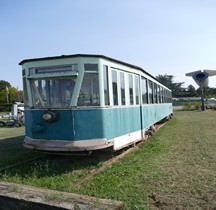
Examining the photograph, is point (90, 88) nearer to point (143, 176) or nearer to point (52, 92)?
point (52, 92)

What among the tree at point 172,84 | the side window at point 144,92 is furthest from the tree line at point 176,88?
the side window at point 144,92

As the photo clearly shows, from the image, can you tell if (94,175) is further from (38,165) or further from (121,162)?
(38,165)


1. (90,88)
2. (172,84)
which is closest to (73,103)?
(90,88)

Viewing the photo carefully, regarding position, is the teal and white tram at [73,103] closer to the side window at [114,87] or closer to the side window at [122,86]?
the side window at [114,87]

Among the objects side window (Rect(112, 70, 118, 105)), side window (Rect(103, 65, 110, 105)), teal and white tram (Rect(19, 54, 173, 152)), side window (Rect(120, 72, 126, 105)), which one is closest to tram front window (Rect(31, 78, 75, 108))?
teal and white tram (Rect(19, 54, 173, 152))

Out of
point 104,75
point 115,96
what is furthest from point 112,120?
point 104,75

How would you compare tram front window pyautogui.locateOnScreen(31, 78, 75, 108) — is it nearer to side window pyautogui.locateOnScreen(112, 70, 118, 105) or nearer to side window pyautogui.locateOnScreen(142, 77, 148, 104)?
side window pyautogui.locateOnScreen(112, 70, 118, 105)

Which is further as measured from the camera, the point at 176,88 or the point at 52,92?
the point at 176,88

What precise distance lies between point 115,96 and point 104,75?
76cm

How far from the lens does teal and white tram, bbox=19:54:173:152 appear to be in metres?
6.30

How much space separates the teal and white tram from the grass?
0.59 m

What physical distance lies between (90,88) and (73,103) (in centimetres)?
56

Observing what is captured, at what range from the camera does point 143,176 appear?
17.5ft

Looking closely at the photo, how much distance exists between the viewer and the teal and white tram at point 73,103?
6.30m
